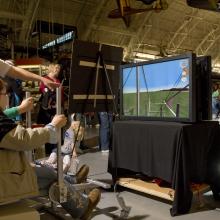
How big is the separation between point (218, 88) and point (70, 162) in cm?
1083

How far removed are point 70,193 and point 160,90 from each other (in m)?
1.39

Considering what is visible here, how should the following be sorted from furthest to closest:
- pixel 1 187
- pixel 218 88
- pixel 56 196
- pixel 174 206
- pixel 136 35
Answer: pixel 136 35
pixel 218 88
pixel 174 206
pixel 56 196
pixel 1 187

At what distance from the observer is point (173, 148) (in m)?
3.02

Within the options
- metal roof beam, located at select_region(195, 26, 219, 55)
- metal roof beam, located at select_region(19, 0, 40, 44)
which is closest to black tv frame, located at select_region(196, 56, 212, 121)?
metal roof beam, located at select_region(19, 0, 40, 44)

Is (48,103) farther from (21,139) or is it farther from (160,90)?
(21,139)

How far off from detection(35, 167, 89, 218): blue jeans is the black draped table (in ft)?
2.63

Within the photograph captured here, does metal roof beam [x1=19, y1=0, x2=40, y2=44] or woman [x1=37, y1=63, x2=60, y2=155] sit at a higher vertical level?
metal roof beam [x1=19, y1=0, x2=40, y2=44]

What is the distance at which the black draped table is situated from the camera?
2959mm

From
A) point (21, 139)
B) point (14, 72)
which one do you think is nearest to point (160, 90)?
point (14, 72)

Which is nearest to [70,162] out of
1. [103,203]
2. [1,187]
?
[103,203]

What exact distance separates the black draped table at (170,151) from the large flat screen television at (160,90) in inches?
→ 5.9

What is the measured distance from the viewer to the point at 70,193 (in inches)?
100

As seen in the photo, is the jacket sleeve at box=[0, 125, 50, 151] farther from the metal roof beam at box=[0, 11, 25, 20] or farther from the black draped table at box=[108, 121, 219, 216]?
the metal roof beam at box=[0, 11, 25, 20]

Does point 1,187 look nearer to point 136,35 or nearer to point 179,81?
point 179,81
